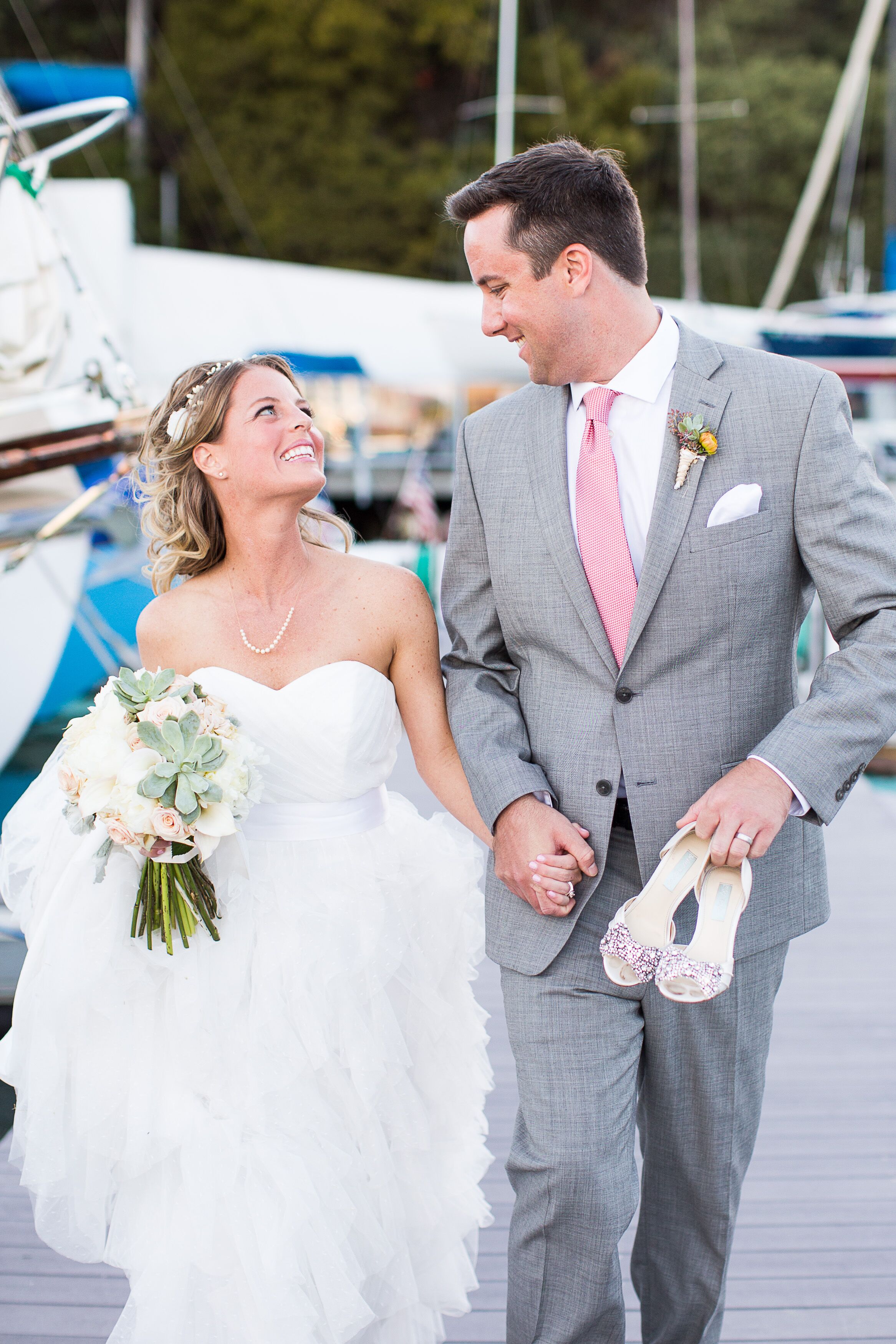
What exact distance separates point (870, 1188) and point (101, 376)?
17.8 feet

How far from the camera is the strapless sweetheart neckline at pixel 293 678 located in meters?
2.47

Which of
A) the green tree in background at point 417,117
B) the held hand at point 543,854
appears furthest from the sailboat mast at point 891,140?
the held hand at point 543,854

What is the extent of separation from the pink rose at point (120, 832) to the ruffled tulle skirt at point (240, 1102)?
0.55 ft

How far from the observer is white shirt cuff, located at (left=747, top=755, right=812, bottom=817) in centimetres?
197

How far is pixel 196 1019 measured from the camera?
2229 mm

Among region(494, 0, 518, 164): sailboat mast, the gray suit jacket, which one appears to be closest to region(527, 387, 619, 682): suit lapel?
the gray suit jacket

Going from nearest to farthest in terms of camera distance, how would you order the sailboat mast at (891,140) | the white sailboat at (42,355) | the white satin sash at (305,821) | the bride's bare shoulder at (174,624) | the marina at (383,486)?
the white satin sash at (305,821)
the bride's bare shoulder at (174,624)
the marina at (383,486)
the white sailboat at (42,355)
the sailboat mast at (891,140)

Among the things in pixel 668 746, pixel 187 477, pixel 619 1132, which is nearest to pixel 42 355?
pixel 187 477

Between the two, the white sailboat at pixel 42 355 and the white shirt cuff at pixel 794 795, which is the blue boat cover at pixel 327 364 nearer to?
the white sailboat at pixel 42 355

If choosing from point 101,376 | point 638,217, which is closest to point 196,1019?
point 638,217

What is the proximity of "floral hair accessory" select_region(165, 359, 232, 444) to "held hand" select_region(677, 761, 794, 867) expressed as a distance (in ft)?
4.31

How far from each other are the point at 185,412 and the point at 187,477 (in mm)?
133

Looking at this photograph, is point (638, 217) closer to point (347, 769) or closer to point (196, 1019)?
point (347, 769)

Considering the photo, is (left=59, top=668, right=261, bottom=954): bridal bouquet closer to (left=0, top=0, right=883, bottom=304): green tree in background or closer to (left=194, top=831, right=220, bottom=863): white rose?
(left=194, top=831, right=220, bottom=863): white rose
